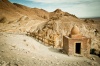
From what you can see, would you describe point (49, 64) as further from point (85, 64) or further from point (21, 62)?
point (85, 64)

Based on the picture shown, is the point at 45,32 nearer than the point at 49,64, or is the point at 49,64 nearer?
the point at 49,64

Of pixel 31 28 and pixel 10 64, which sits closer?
pixel 10 64

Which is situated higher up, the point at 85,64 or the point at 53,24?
the point at 53,24

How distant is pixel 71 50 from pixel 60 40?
13734mm

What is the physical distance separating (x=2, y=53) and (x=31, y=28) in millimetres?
24588

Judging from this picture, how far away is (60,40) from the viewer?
29.7 meters

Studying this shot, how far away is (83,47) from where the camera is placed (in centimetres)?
1636

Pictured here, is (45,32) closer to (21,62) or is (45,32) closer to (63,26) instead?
(63,26)

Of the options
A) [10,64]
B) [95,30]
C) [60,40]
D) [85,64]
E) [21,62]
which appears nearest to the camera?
[10,64]

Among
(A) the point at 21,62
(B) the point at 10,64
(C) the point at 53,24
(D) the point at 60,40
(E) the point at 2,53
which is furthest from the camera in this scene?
(C) the point at 53,24

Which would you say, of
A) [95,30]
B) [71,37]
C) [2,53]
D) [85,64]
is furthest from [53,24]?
[2,53]

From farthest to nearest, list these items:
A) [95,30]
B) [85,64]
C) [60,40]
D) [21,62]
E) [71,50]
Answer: [95,30], [60,40], [71,50], [85,64], [21,62]

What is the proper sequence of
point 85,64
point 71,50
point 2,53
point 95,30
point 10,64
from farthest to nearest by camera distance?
point 95,30 < point 71,50 < point 85,64 < point 2,53 < point 10,64

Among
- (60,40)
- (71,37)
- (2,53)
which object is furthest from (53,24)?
(2,53)
